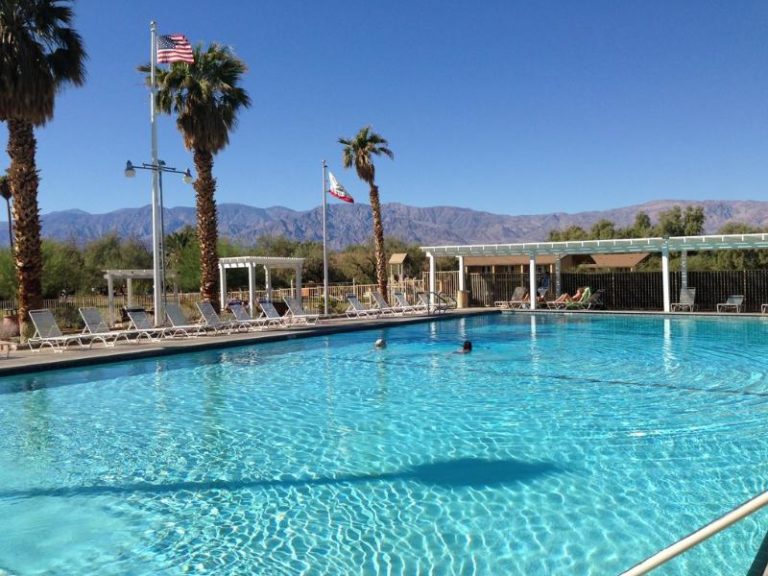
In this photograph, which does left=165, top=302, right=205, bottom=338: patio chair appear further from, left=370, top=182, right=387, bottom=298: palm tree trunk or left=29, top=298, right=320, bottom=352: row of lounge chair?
left=370, top=182, right=387, bottom=298: palm tree trunk

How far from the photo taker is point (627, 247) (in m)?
25.4

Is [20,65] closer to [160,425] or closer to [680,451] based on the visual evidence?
[160,425]

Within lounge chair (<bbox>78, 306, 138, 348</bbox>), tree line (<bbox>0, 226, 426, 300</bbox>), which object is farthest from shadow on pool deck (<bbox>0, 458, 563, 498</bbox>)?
tree line (<bbox>0, 226, 426, 300</bbox>)

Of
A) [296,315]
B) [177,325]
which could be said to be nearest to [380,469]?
[177,325]

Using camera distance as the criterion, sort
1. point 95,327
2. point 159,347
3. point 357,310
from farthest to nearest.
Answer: point 357,310 → point 95,327 → point 159,347

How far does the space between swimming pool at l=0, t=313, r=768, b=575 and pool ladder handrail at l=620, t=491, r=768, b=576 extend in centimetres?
210

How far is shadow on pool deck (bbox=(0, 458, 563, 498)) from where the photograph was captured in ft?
18.2

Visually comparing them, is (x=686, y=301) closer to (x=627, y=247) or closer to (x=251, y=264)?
(x=627, y=247)

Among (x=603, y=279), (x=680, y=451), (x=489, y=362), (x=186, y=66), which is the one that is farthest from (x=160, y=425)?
(x=603, y=279)

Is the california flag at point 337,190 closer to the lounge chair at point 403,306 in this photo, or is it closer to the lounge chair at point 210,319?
the lounge chair at point 403,306

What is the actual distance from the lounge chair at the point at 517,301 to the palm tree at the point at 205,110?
13077 mm

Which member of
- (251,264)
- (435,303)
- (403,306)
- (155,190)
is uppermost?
(155,190)

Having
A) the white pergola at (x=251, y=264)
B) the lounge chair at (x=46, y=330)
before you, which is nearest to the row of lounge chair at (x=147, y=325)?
the lounge chair at (x=46, y=330)

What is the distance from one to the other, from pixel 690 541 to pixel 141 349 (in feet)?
43.0
